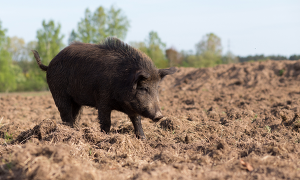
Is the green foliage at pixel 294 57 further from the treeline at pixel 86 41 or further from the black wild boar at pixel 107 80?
the black wild boar at pixel 107 80

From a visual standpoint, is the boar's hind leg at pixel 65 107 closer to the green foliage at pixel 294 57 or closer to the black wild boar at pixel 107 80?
the black wild boar at pixel 107 80

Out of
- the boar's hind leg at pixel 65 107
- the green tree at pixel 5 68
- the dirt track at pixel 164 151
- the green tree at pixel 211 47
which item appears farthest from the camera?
the green tree at pixel 211 47

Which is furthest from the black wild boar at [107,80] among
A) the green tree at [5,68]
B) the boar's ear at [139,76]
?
the green tree at [5,68]

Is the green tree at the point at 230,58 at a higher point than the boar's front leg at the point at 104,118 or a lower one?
higher

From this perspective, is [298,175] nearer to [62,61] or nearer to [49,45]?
[62,61]

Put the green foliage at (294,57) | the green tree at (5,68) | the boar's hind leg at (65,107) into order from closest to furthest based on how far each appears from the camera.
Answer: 1. the boar's hind leg at (65,107)
2. the green foliage at (294,57)
3. the green tree at (5,68)

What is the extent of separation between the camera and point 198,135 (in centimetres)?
534

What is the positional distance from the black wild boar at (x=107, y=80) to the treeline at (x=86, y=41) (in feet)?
61.8

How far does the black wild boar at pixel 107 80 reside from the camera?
5.03m

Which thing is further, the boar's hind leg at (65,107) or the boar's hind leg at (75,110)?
the boar's hind leg at (75,110)

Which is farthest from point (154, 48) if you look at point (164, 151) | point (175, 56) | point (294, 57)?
point (164, 151)

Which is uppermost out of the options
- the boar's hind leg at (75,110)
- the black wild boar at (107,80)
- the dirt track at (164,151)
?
the black wild boar at (107,80)

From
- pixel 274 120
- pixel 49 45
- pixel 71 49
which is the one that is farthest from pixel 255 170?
pixel 49 45

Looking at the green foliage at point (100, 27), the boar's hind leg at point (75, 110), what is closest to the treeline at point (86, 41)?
the green foliage at point (100, 27)
